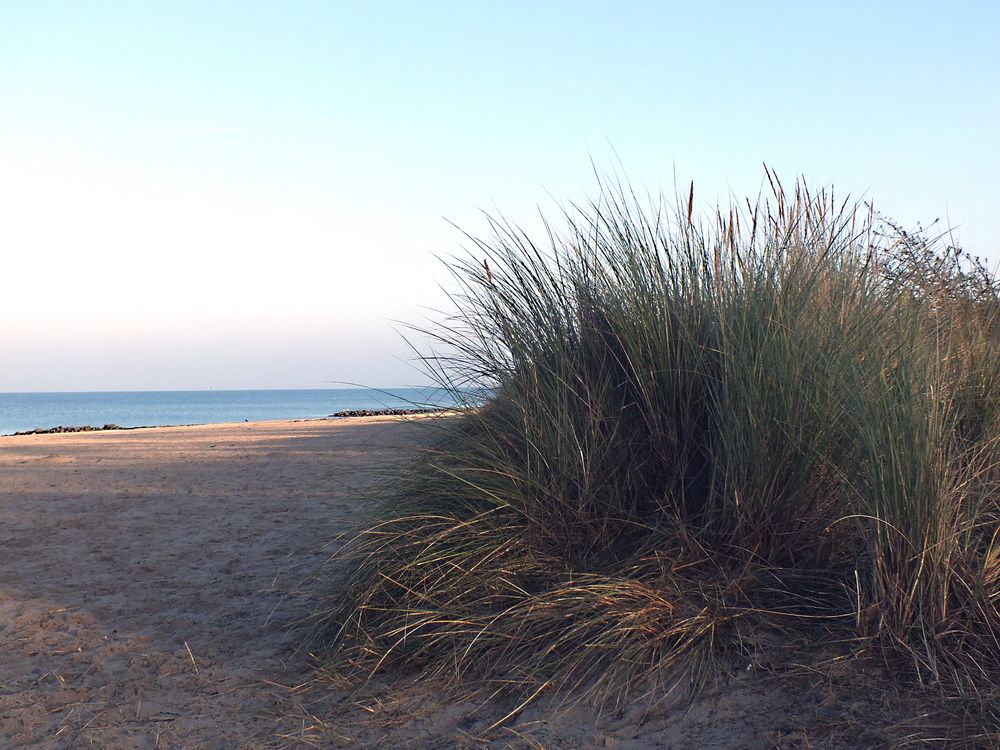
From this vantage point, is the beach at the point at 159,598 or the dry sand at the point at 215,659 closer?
the dry sand at the point at 215,659

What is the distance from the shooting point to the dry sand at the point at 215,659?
271 centimetres

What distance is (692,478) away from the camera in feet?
11.5

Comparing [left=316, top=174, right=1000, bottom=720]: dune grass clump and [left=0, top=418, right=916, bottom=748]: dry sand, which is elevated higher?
[left=316, top=174, right=1000, bottom=720]: dune grass clump

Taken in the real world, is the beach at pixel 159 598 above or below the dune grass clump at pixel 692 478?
below

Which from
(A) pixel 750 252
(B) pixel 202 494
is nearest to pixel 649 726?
(A) pixel 750 252

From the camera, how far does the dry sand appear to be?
8.88 feet

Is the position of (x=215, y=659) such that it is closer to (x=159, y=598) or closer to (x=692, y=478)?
(x=159, y=598)

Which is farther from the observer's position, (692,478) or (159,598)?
(159,598)

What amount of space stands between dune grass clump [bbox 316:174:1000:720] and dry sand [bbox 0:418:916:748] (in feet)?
0.63

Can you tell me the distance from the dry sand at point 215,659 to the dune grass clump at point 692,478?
191 mm

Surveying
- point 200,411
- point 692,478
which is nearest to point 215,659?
point 692,478

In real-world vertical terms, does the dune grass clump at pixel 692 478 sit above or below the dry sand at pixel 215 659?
above

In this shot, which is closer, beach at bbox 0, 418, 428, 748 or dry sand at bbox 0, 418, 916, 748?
dry sand at bbox 0, 418, 916, 748

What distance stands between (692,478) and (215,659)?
7.56ft
